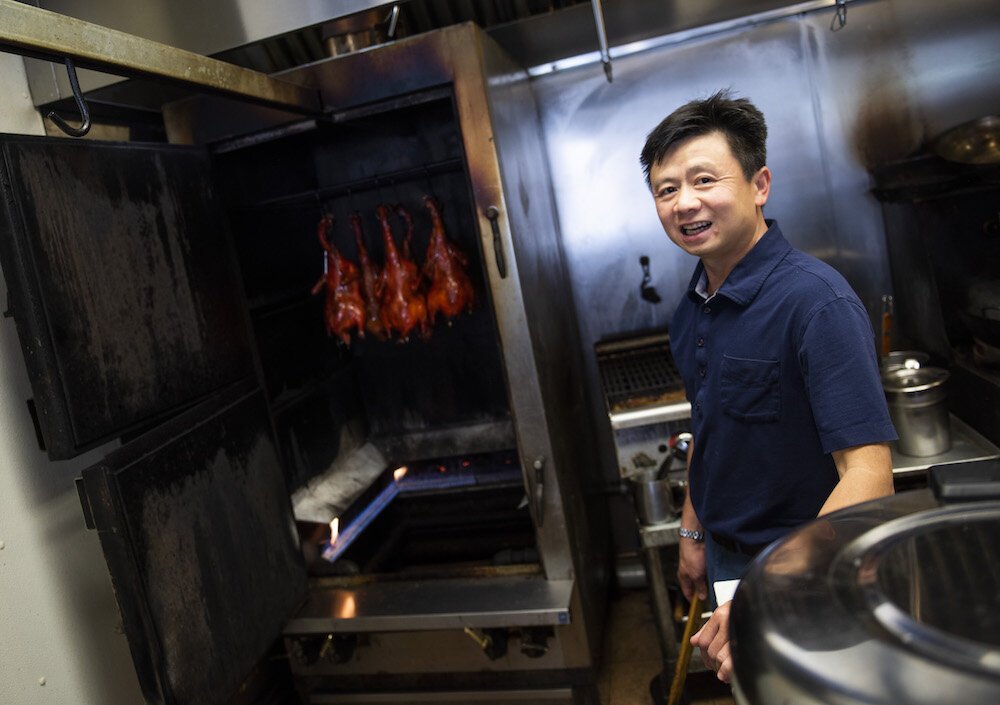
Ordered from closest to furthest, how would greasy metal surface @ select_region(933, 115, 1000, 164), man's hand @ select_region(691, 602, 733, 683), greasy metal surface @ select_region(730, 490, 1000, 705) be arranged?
1. greasy metal surface @ select_region(730, 490, 1000, 705)
2. man's hand @ select_region(691, 602, 733, 683)
3. greasy metal surface @ select_region(933, 115, 1000, 164)

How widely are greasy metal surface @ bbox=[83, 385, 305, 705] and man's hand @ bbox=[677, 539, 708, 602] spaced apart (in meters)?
1.47

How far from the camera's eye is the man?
163 cm

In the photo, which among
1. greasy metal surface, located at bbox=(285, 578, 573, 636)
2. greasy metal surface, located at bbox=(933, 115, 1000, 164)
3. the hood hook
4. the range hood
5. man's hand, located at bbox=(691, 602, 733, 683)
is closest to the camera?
man's hand, located at bbox=(691, 602, 733, 683)

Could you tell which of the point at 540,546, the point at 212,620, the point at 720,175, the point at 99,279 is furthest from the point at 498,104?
the point at 212,620

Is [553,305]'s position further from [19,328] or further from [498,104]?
[19,328]

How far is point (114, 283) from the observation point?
2184mm

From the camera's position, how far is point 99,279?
A: 6.97 feet

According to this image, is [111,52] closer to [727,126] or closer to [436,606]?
[727,126]

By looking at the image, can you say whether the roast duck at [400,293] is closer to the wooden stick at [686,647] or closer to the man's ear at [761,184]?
the wooden stick at [686,647]

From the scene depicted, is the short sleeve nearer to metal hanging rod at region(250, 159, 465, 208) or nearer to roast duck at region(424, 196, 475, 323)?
metal hanging rod at region(250, 159, 465, 208)

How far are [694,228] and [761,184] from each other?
0.23m

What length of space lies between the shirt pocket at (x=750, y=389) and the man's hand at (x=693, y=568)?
0.62m

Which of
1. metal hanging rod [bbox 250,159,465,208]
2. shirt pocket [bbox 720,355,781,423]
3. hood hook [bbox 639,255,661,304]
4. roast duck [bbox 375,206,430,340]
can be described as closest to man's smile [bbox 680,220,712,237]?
shirt pocket [bbox 720,355,781,423]

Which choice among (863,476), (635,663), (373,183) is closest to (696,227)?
(863,476)
